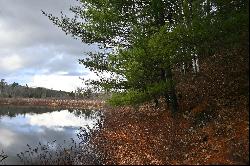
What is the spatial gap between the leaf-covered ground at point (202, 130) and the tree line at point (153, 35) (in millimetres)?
1407

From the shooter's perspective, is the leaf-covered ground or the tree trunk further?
the tree trunk

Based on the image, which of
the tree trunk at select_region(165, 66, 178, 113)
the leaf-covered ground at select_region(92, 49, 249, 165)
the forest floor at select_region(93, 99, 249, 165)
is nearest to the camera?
the forest floor at select_region(93, 99, 249, 165)

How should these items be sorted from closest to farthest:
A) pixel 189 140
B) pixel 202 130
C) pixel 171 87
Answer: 1. pixel 189 140
2. pixel 202 130
3. pixel 171 87

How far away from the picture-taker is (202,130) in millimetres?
15461

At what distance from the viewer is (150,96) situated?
18.8m

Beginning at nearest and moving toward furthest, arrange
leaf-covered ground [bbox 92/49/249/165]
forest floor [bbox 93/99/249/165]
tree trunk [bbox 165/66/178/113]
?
forest floor [bbox 93/99/249/165]
leaf-covered ground [bbox 92/49/249/165]
tree trunk [bbox 165/66/178/113]

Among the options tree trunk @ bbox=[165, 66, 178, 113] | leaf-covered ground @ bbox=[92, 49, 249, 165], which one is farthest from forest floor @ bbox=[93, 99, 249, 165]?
tree trunk @ bbox=[165, 66, 178, 113]

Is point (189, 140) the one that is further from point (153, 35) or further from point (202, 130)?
point (153, 35)

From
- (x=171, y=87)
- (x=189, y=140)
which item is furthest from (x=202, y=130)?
(x=171, y=87)

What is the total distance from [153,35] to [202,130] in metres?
4.80

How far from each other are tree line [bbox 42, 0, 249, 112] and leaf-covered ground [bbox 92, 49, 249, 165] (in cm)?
141

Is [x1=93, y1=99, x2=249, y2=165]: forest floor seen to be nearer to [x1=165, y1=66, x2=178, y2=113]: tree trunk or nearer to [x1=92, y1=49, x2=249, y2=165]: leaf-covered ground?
[x1=92, y1=49, x2=249, y2=165]: leaf-covered ground

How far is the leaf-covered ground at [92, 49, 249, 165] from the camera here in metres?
13.0

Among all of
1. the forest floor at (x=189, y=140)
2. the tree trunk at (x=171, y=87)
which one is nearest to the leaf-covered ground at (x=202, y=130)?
the forest floor at (x=189, y=140)
